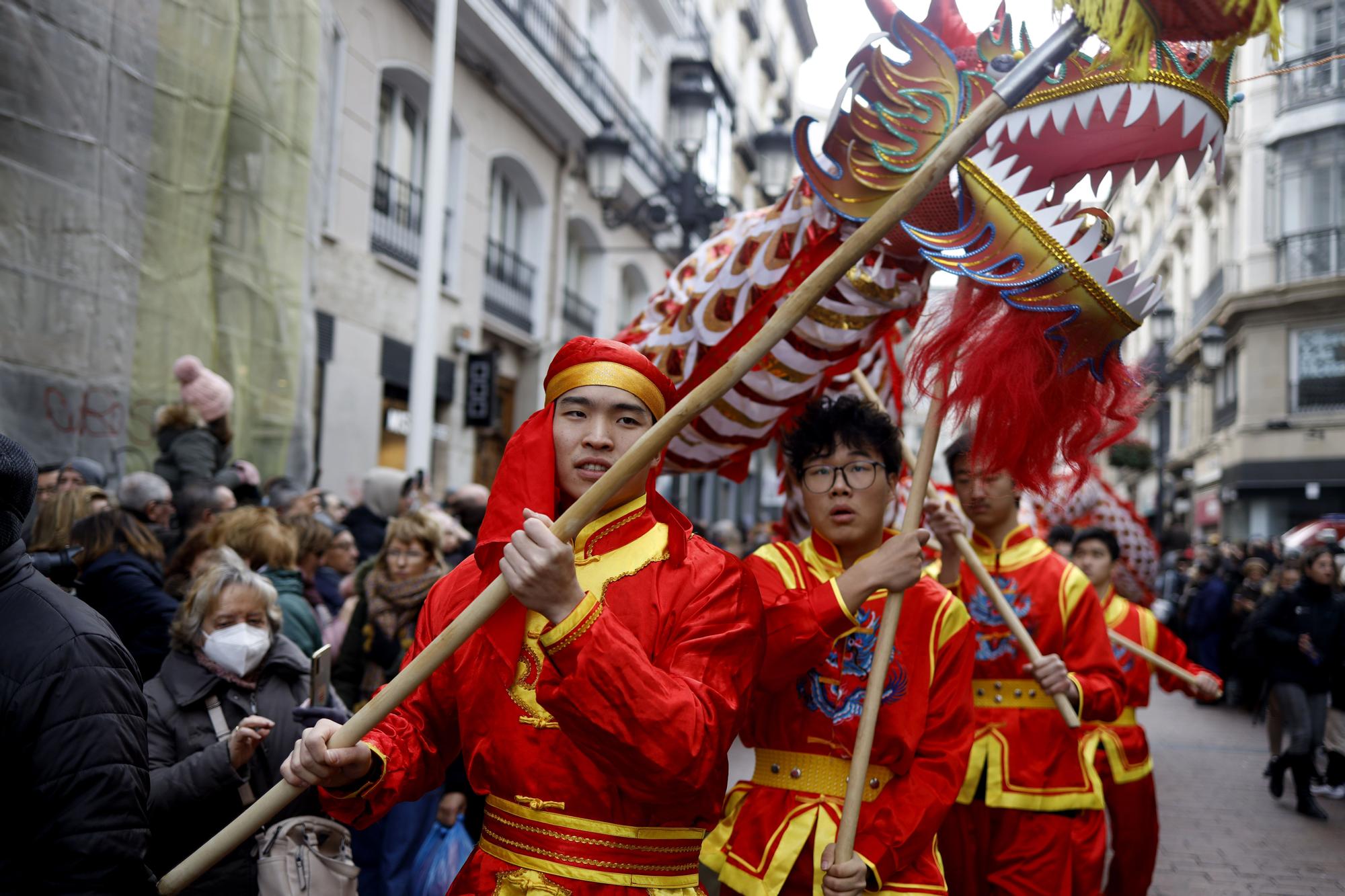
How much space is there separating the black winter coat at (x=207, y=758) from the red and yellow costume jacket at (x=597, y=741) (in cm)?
103

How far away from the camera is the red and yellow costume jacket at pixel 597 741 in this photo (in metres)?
2.45

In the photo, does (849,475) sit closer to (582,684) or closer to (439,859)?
(582,684)

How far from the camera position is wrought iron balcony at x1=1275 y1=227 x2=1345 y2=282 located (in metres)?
26.6

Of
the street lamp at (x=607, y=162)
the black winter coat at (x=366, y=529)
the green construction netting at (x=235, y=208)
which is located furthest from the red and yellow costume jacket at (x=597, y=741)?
the street lamp at (x=607, y=162)

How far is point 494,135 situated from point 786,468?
43.2 feet

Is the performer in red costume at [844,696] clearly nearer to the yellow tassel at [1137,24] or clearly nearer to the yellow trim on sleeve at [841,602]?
the yellow trim on sleeve at [841,602]

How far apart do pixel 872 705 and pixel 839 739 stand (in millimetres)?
337

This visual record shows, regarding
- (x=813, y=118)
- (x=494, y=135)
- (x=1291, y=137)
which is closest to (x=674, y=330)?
(x=813, y=118)

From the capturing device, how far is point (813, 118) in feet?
12.3

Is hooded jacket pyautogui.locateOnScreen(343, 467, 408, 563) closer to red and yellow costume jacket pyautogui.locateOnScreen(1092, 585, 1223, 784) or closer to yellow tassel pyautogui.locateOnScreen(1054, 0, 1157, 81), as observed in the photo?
red and yellow costume jacket pyautogui.locateOnScreen(1092, 585, 1223, 784)

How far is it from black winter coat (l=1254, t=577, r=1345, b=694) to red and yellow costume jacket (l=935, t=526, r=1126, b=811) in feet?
18.7

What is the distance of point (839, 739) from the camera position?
3479 mm

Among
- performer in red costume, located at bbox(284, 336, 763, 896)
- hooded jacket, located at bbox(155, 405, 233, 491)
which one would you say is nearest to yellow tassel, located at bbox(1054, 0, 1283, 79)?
performer in red costume, located at bbox(284, 336, 763, 896)

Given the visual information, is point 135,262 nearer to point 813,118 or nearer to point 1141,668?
point 813,118
